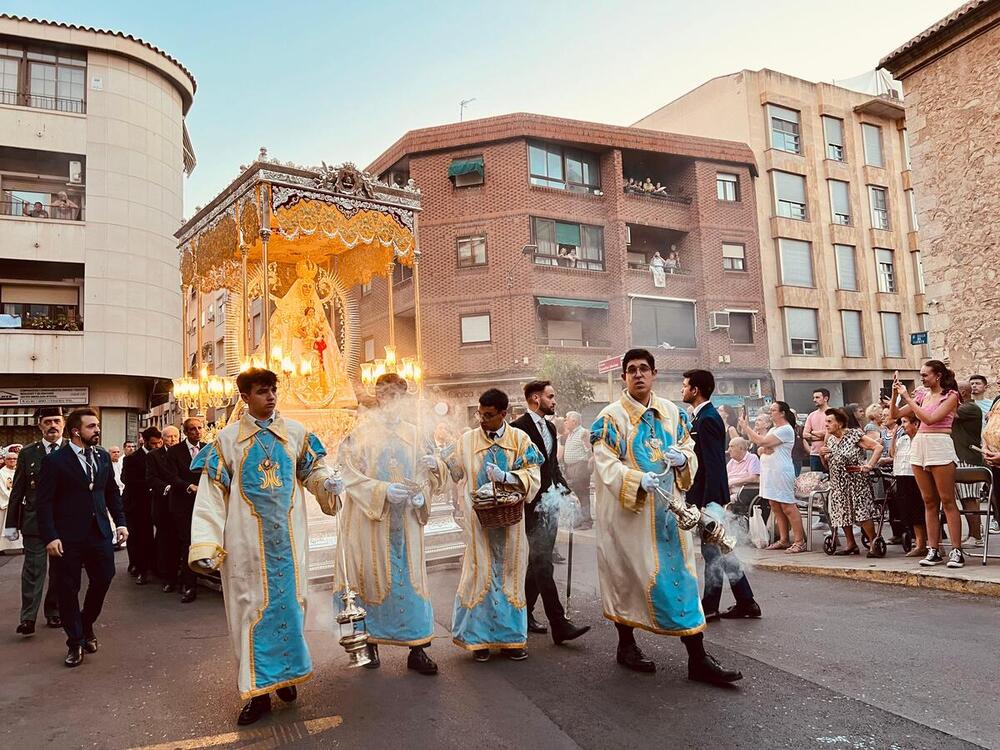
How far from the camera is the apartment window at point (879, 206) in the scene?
29500mm

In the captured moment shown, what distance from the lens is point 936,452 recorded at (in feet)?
21.2

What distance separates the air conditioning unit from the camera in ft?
83.3

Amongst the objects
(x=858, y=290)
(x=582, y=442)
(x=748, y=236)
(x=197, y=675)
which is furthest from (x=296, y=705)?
(x=858, y=290)

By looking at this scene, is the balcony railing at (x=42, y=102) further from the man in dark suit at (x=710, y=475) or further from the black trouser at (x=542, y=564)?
the man in dark suit at (x=710, y=475)

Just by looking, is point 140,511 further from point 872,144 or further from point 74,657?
point 872,144

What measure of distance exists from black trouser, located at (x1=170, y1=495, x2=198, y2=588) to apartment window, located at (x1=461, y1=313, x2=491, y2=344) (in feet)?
51.9

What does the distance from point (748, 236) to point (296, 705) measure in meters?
25.9

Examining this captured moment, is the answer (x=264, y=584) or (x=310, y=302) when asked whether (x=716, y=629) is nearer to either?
(x=264, y=584)

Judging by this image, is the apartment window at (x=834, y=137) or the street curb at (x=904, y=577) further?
the apartment window at (x=834, y=137)

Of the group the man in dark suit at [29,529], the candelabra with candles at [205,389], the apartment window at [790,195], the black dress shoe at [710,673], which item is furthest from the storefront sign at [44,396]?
the apartment window at [790,195]

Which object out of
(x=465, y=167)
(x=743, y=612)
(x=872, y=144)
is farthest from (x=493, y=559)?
(x=872, y=144)

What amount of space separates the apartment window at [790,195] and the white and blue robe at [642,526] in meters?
25.7

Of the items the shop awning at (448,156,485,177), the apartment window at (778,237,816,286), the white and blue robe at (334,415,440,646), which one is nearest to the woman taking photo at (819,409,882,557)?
the white and blue robe at (334,415,440,646)

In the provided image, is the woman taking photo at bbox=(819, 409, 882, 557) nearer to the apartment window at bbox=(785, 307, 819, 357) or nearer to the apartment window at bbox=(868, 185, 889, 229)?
the apartment window at bbox=(785, 307, 819, 357)
